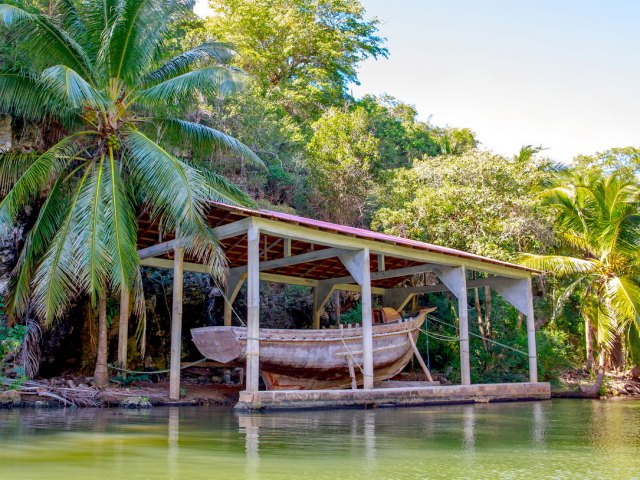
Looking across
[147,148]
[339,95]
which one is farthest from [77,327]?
[339,95]

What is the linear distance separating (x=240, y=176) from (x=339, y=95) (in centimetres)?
1127

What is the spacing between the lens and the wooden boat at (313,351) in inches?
543

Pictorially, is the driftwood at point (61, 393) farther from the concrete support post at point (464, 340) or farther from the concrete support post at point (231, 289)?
the concrete support post at point (464, 340)

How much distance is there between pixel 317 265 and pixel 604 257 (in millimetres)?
9172

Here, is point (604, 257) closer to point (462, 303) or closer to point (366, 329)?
point (462, 303)

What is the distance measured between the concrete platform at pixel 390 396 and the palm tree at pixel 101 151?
111 inches

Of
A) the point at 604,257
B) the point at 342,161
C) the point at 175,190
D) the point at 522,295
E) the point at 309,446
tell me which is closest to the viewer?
the point at 309,446

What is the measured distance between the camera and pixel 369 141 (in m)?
25.7

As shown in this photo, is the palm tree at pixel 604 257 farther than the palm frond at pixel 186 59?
Yes

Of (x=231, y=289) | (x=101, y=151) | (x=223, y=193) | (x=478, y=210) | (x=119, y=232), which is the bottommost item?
(x=231, y=289)

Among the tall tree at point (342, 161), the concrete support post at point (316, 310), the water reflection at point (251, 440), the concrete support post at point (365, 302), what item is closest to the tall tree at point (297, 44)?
the tall tree at point (342, 161)

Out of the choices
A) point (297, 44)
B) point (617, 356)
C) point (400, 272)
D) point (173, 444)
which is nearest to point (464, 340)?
point (400, 272)

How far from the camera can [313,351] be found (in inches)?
601

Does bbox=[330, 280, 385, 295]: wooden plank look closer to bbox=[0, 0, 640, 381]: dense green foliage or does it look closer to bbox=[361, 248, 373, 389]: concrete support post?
bbox=[0, 0, 640, 381]: dense green foliage
